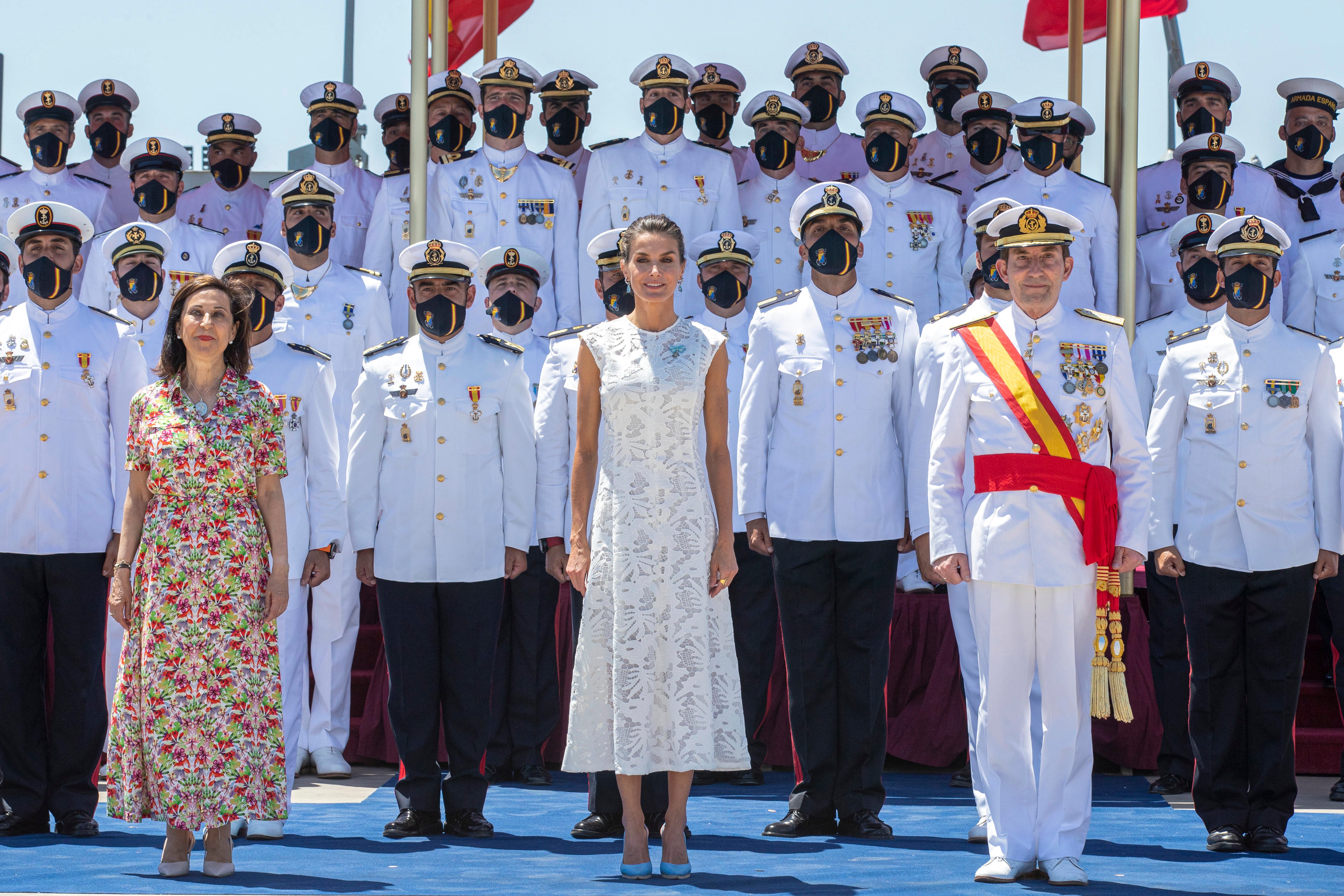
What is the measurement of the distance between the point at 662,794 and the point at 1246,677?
2033mm

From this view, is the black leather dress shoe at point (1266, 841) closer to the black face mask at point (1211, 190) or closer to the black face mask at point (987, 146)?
the black face mask at point (1211, 190)

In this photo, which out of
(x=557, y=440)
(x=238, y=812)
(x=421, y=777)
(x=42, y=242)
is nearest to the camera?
(x=238, y=812)

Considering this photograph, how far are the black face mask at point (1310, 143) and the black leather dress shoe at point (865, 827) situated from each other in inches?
189

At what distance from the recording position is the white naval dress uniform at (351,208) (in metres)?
8.98

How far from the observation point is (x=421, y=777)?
5.74 meters

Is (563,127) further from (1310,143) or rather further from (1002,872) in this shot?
(1002,872)

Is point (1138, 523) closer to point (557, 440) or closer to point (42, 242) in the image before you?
point (557, 440)

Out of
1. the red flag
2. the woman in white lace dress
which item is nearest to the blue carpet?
the woman in white lace dress

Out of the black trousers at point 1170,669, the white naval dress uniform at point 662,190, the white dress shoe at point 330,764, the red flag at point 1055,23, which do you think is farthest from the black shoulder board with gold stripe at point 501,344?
the red flag at point 1055,23

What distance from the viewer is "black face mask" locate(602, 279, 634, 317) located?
704 cm

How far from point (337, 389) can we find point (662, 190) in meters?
1.83

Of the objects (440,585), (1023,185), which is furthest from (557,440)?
(1023,185)

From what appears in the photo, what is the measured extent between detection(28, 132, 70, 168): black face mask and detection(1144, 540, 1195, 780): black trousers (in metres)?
5.92

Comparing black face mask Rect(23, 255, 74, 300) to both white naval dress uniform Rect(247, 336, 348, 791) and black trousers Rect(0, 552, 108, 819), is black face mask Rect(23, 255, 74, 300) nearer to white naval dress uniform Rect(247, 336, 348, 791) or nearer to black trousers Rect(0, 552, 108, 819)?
white naval dress uniform Rect(247, 336, 348, 791)
